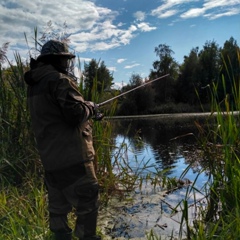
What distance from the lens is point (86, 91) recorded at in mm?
4121

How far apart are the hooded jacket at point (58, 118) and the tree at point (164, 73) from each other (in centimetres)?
4144

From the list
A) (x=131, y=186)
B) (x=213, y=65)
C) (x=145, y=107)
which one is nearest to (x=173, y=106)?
(x=145, y=107)

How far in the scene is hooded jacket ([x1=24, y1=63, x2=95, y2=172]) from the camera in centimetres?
233

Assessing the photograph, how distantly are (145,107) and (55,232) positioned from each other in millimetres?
39751

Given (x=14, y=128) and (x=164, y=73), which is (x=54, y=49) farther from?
(x=164, y=73)

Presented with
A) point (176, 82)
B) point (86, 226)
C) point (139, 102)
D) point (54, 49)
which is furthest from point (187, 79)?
point (86, 226)

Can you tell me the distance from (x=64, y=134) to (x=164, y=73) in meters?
44.7

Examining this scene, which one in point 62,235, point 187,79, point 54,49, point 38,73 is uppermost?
point 187,79

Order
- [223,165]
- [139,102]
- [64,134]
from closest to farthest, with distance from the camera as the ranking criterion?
[64,134] → [223,165] → [139,102]

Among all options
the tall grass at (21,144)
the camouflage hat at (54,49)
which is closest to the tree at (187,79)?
the tall grass at (21,144)

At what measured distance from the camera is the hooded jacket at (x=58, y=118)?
233cm

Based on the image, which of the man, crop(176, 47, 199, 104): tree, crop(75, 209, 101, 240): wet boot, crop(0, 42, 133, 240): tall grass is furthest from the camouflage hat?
crop(176, 47, 199, 104): tree

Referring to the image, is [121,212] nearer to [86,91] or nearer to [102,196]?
[102,196]

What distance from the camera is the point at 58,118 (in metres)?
2.39
